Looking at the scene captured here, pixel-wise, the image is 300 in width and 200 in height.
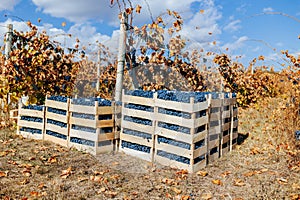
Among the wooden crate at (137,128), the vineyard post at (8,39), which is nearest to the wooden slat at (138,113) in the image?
the wooden crate at (137,128)

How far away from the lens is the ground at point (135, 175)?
10.8 feet

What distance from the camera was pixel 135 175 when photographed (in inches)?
155

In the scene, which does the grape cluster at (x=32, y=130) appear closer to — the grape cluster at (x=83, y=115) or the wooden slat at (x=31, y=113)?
the wooden slat at (x=31, y=113)

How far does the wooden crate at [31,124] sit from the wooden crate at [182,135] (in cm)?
261

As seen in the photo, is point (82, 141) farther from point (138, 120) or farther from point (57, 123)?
point (138, 120)

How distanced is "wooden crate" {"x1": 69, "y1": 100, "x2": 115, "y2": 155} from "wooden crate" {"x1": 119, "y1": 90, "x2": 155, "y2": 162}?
0.24 metres

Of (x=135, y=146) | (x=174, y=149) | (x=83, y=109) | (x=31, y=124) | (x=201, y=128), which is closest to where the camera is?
(x=174, y=149)

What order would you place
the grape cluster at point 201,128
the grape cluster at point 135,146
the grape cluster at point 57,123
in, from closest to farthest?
the grape cluster at point 201,128, the grape cluster at point 135,146, the grape cluster at point 57,123

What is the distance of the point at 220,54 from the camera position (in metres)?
10.1

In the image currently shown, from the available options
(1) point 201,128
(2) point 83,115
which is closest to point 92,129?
(2) point 83,115

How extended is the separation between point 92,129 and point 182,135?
166cm

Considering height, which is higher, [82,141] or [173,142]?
Result: [173,142]

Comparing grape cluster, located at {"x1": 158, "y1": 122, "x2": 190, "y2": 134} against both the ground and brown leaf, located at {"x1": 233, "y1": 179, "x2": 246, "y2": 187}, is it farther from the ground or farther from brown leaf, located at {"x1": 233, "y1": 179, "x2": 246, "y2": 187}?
brown leaf, located at {"x1": 233, "y1": 179, "x2": 246, "y2": 187}

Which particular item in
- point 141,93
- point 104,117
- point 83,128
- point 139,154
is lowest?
point 139,154
